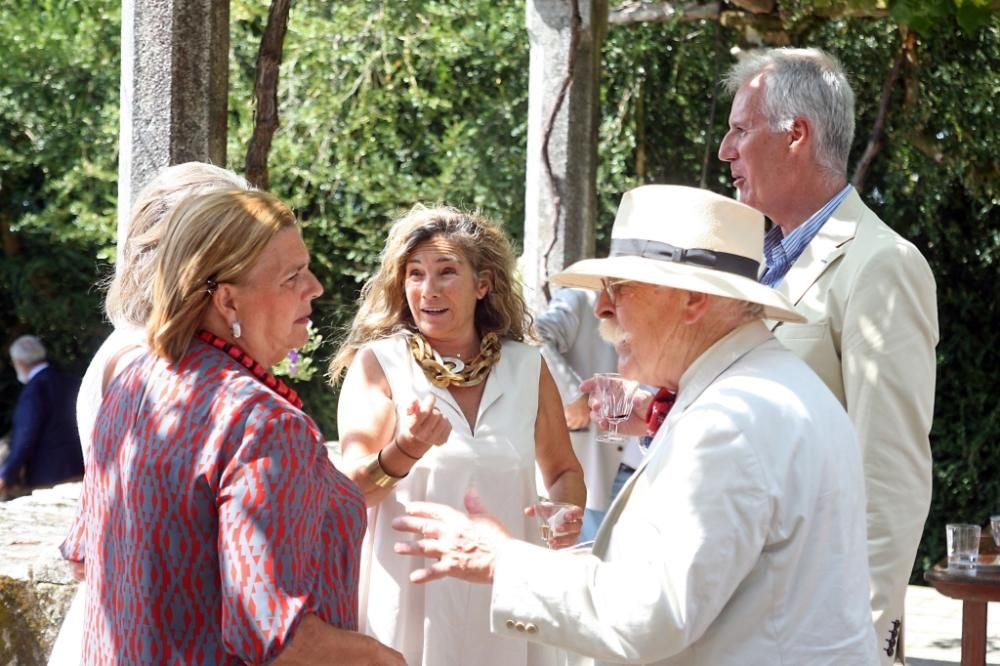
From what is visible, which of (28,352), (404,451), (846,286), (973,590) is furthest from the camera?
(28,352)

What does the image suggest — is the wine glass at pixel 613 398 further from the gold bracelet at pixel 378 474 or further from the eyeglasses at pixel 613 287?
the eyeglasses at pixel 613 287

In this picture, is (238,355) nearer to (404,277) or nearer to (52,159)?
(404,277)

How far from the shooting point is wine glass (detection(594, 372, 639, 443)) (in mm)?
3145

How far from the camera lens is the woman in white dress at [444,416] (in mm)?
3297

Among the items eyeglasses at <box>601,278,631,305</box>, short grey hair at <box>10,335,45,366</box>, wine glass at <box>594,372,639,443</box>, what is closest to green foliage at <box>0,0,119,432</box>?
short grey hair at <box>10,335,45,366</box>

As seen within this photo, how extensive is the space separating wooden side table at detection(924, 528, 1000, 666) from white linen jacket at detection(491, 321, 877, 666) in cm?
232

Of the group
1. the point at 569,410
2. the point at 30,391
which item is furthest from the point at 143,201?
the point at 30,391

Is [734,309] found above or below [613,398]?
above

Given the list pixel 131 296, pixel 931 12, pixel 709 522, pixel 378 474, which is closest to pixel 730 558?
pixel 709 522

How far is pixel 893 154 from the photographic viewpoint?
31.0 ft

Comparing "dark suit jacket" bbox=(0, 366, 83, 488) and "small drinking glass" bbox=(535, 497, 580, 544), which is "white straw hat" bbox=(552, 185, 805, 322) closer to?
"small drinking glass" bbox=(535, 497, 580, 544)

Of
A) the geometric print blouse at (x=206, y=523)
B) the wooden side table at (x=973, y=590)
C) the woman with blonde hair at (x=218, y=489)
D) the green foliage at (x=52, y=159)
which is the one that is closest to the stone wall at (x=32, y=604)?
the woman with blonde hair at (x=218, y=489)

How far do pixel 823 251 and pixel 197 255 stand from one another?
136 centimetres

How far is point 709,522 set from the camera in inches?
75.7
